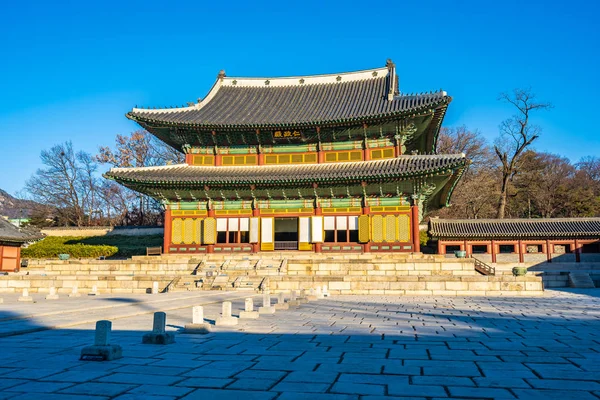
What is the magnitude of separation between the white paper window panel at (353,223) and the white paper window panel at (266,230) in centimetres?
482

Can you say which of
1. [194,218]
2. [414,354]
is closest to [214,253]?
[194,218]

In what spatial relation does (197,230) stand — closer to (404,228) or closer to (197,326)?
(404,228)

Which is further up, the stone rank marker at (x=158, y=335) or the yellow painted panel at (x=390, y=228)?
the yellow painted panel at (x=390, y=228)

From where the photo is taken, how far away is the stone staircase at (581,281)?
28547 mm

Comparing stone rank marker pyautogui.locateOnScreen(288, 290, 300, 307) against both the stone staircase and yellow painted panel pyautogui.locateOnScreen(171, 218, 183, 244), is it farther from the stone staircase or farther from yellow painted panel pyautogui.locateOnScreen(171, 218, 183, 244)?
the stone staircase

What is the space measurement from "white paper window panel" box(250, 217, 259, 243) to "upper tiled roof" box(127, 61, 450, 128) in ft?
19.1

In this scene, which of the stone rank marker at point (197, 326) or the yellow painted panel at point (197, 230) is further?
the yellow painted panel at point (197, 230)

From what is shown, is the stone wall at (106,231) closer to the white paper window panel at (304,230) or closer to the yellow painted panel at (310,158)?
the yellow painted panel at (310,158)

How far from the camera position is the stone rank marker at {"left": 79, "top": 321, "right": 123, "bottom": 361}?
6582 mm

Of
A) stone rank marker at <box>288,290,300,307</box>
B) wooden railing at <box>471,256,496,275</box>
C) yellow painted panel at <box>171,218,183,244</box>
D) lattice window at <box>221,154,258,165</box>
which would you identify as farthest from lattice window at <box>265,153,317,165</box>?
stone rank marker at <box>288,290,300,307</box>

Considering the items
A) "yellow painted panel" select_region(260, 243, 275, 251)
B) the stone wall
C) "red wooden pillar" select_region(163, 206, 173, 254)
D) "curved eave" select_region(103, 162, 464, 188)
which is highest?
"curved eave" select_region(103, 162, 464, 188)

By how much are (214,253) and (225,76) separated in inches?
638

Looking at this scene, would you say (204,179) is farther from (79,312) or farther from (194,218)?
(79,312)

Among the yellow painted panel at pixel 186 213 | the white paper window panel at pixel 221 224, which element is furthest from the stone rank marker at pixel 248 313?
the yellow painted panel at pixel 186 213
